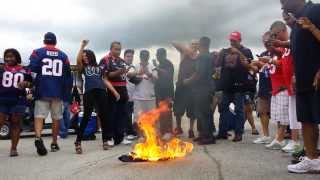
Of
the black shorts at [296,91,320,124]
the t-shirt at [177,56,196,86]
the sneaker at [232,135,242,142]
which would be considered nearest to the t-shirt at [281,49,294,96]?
the black shorts at [296,91,320,124]

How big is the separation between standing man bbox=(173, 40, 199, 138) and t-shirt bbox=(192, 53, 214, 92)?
0.99 feet

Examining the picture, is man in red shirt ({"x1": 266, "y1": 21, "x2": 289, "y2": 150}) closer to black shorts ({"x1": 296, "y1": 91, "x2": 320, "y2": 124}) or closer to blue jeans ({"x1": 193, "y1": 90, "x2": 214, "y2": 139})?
blue jeans ({"x1": 193, "y1": 90, "x2": 214, "y2": 139})

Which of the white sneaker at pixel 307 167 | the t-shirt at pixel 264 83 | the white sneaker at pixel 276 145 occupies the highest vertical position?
the t-shirt at pixel 264 83

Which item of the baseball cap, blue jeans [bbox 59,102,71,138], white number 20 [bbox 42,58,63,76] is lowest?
blue jeans [bbox 59,102,71,138]

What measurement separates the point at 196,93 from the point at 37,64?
296cm

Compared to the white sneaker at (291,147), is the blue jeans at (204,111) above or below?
above

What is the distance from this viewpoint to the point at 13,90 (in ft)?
28.5

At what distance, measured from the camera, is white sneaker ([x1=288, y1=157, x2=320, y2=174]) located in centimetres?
561

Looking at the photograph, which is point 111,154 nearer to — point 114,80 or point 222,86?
point 114,80

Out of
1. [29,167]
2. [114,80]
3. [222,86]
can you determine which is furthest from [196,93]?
[29,167]

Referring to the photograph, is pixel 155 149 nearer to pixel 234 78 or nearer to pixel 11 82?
pixel 11 82

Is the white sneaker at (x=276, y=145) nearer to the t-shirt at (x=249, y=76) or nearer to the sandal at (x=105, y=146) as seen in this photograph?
the t-shirt at (x=249, y=76)

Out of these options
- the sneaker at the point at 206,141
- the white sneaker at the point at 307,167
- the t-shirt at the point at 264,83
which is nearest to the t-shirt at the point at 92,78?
the sneaker at the point at 206,141

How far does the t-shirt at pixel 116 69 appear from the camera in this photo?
31.5 ft
